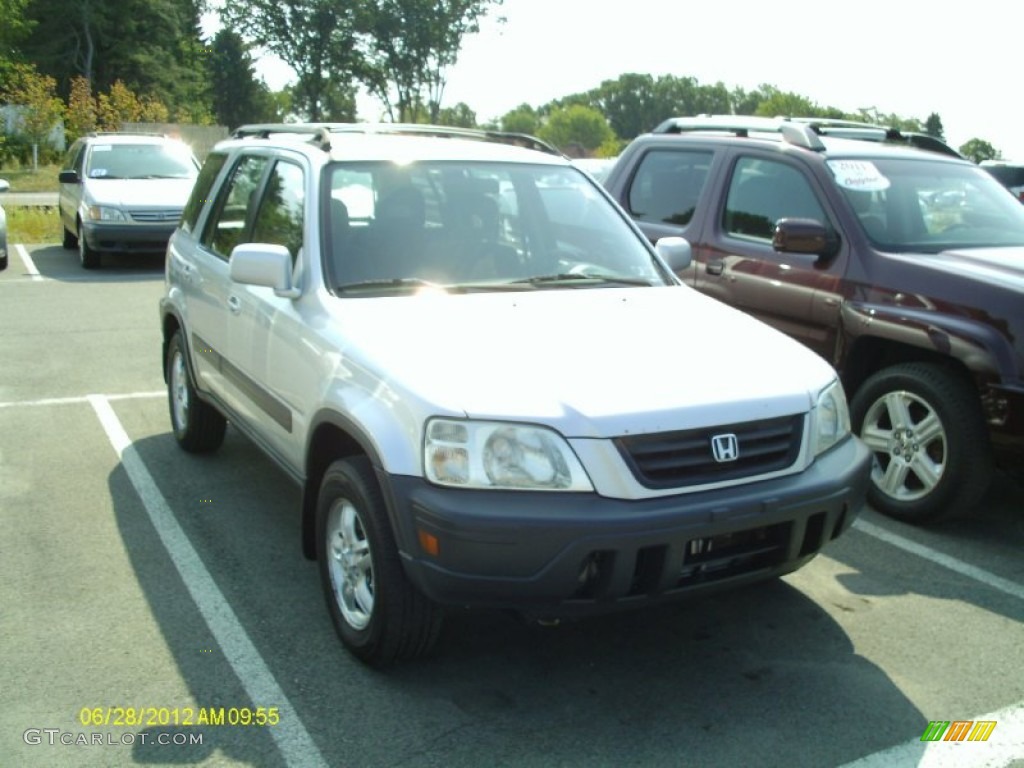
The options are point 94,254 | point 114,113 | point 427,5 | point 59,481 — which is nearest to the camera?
point 59,481

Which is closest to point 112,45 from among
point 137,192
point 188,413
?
point 137,192

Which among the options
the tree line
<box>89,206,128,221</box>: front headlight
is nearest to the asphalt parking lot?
<box>89,206,128,221</box>: front headlight

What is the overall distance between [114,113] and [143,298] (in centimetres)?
2727

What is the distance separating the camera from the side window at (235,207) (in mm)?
5327

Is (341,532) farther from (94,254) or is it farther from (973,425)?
(94,254)

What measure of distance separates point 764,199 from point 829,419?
2.89 m

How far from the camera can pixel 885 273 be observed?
5.50 metres

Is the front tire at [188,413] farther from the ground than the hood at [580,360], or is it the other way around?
the hood at [580,360]

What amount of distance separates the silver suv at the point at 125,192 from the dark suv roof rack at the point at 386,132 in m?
9.53

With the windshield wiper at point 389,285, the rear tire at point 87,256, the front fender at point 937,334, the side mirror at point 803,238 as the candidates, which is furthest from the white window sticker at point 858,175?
the rear tire at point 87,256

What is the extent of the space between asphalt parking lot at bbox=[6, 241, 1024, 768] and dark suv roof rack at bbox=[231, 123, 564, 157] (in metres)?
1.90

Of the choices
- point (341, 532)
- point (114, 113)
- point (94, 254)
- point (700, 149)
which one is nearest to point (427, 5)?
point (114, 113)

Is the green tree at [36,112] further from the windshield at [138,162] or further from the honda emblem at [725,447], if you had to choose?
the honda emblem at [725,447]

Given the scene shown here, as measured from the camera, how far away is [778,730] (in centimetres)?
343
